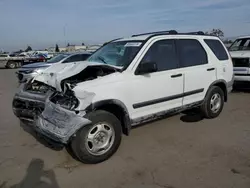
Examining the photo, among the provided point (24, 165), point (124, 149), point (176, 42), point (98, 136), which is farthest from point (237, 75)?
point (24, 165)

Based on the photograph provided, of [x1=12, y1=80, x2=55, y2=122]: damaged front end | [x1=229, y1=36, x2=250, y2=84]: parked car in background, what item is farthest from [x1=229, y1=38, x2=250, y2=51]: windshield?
[x1=12, y1=80, x2=55, y2=122]: damaged front end

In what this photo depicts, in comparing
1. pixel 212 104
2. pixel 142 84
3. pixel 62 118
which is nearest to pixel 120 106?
pixel 142 84

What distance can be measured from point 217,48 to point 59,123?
14.1 feet

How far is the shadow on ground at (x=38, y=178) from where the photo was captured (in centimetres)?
354

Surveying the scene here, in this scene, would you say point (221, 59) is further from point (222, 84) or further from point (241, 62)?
point (241, 62)

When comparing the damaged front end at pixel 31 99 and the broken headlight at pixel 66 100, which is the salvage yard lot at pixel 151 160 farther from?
the broken headlight at pixel 66 100

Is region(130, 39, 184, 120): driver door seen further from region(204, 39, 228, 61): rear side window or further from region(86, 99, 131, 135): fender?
region(204, 39, 228, 61): rear side window

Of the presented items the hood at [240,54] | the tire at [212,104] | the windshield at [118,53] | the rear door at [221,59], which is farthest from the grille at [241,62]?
the windshield at [118,53]

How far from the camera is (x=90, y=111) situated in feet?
13.0

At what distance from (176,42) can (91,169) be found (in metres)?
2.99

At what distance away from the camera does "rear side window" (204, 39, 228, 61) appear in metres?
6.30

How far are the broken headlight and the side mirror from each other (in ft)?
4.00

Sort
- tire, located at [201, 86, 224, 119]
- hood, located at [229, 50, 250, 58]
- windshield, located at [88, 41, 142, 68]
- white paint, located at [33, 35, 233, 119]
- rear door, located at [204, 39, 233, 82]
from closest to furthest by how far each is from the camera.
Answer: white paint, located at [33, 35, 233, 119]
windshield, located at [88, 41, 142, 68]
tire, located at [201, 86, 224, 119]
rear door, located at [204, 39, 233, 82]
hood, located at [229, 50, 250, 58]

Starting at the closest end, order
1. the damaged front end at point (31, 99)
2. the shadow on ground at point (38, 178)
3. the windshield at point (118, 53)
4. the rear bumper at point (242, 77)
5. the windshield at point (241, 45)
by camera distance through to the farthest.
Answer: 1. the shadow on ground at point (38, 178)
2. the damaged front end at point (31, 99)
3. the windshield at point (118, 53)
4. the rear bumper at point (242, 77)
5. the windshield at point (241, 45)
